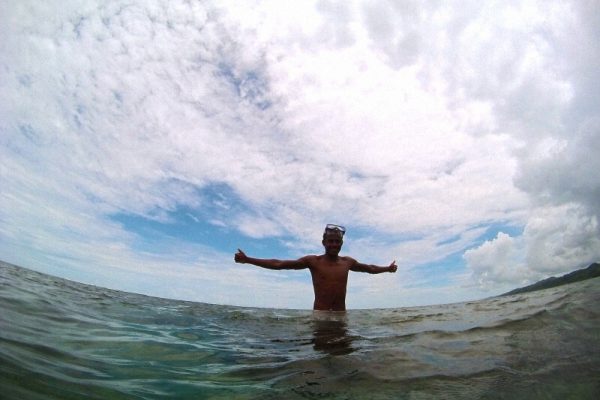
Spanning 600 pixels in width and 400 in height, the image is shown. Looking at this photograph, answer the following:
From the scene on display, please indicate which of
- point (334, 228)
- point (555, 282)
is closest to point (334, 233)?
point (334, 228)

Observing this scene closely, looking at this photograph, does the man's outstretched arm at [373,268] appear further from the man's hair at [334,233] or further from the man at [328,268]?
the man's hair at [334,233]

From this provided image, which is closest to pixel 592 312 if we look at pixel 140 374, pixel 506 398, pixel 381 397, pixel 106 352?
pixel 506 398

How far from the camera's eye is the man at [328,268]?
8.54 meters

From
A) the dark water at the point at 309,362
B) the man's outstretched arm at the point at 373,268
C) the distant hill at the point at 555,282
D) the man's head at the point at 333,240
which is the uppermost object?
the distant hill at the point at 555,282

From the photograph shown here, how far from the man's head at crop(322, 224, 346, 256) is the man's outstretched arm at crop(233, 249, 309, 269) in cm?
62

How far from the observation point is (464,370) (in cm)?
304

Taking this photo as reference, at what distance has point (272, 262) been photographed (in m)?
8.37

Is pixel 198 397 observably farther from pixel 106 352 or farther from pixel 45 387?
pixel 106 352

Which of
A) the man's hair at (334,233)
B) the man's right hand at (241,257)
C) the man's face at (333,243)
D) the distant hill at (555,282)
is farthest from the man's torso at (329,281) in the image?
the distant hill at (555,282)

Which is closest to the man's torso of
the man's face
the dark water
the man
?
the man

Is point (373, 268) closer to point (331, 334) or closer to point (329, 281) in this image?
point (329, 281)

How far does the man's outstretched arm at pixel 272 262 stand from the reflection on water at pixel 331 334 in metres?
1.27

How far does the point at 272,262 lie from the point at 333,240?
161 centimetres

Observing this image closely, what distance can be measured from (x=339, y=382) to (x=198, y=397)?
1.15 m
